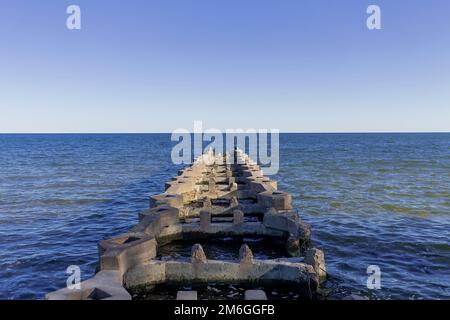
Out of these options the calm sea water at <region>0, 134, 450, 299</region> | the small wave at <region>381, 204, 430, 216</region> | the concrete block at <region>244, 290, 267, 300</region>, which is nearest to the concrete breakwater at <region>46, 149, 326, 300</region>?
the concrete block at <region>244, 290, 267, 300</region>

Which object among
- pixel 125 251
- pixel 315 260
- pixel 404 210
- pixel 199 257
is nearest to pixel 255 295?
pixel 199 257

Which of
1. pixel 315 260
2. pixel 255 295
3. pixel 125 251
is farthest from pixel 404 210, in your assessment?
pixel 125 251

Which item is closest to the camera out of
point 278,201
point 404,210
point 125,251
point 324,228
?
point 125,251

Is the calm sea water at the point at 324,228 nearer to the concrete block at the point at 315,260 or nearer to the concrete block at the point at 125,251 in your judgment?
the concrete block at the point at 315,260

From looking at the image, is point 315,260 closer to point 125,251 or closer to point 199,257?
point 199,257

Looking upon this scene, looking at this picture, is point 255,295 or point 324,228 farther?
point 324,228

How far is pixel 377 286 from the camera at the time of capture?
1093 centimetres

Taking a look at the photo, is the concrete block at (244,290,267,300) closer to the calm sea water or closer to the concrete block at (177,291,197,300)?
the concrete block at (177,291,197,300)

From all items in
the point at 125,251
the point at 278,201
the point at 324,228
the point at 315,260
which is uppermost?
the point at 278,201

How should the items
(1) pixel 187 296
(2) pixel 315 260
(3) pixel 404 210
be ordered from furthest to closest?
(3) pixel 404 210 → (2) pixel 315 260 → (1) pixel 187 296

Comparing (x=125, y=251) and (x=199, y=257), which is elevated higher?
(x=125, y=251)

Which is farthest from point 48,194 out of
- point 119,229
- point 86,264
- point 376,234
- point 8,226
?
point 376,234
